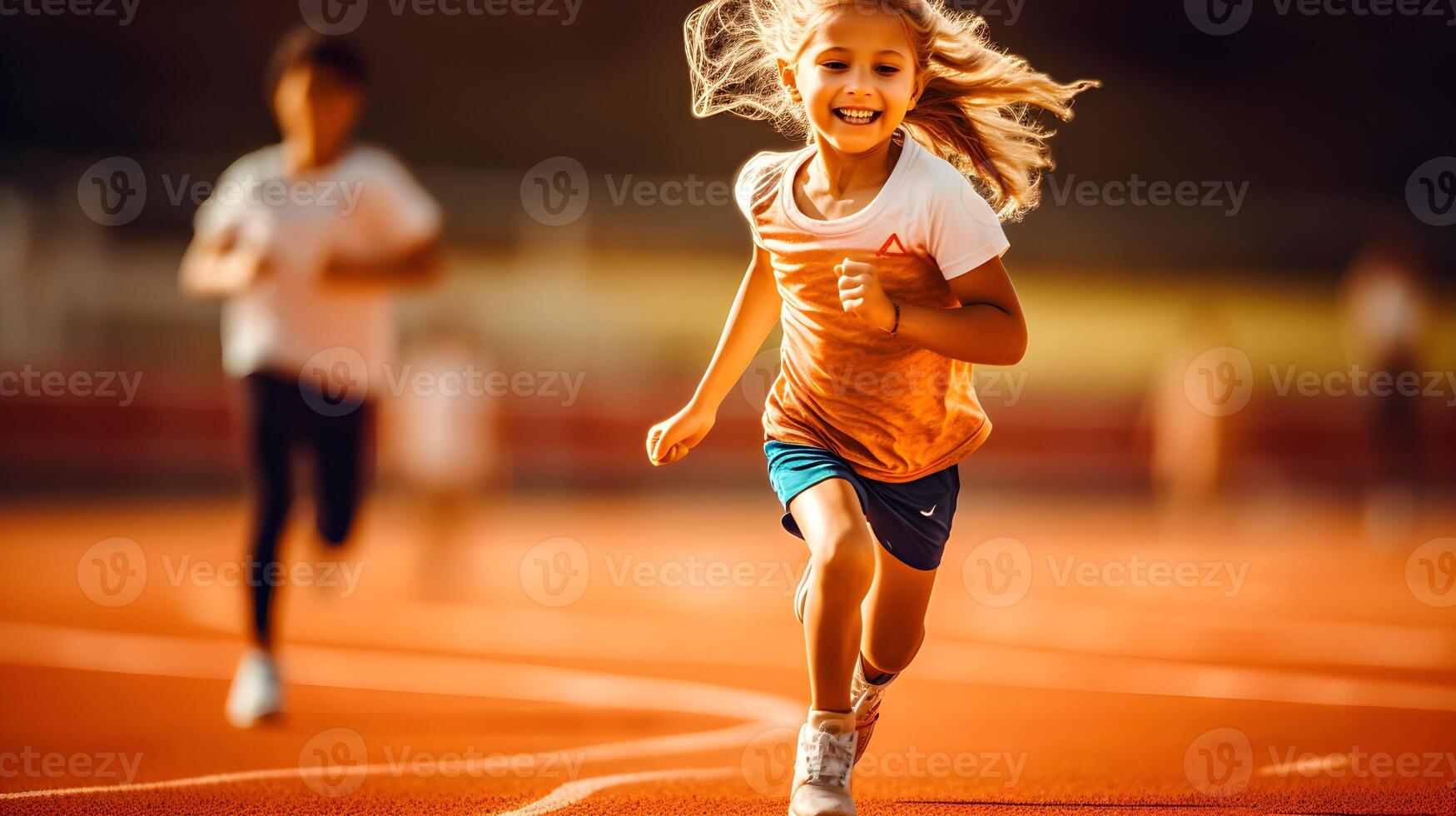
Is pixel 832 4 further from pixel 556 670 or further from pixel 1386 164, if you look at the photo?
pixel 1386 164

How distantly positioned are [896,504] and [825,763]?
0.72 metres

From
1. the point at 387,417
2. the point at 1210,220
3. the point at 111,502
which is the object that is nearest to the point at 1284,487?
the point at 1210,220

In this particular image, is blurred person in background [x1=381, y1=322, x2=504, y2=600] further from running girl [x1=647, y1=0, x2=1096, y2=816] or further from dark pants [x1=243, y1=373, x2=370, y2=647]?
running girl [x1=647, y1=0, x2=1096, y2=816]

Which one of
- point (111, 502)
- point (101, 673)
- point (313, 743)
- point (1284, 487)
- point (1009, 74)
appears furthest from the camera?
point (1284, 487)

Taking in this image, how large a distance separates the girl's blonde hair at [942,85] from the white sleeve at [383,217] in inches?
75.6

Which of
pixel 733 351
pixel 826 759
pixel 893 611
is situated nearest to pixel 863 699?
pixel 893 611

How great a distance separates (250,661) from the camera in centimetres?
541

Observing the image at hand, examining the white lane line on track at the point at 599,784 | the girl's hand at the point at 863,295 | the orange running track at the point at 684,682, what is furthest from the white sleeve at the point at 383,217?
the girl's hand at the point at 863,295

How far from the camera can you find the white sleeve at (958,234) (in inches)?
135

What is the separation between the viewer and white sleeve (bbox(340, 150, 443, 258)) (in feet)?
18.5

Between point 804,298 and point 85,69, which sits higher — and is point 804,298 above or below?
below

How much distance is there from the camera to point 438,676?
6.61 metres

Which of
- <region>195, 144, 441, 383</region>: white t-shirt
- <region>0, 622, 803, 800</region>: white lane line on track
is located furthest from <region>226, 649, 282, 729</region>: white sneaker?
<region>195, 144, 441, 383</region>: white t-shirt

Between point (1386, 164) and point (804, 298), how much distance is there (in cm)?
2521
